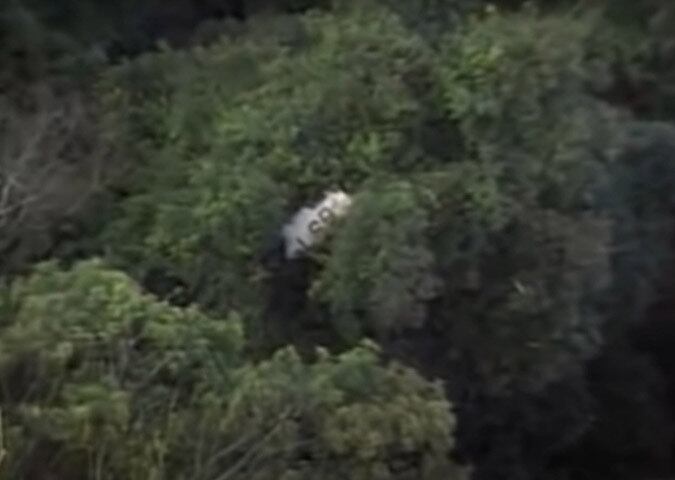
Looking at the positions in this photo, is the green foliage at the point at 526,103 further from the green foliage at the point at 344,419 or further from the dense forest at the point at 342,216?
the green foliage at the point at 344,419

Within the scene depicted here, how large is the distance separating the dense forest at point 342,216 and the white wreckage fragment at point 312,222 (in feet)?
0.16

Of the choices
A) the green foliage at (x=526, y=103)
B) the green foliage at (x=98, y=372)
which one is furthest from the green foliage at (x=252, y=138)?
the green foliage at (x=98, y=372)

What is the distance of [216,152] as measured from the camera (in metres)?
11.2

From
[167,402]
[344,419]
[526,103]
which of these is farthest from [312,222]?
[167,402]

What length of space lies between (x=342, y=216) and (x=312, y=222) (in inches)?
6.5

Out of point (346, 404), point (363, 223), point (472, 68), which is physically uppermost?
point (472, 68)

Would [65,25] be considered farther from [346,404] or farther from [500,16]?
[346,404]

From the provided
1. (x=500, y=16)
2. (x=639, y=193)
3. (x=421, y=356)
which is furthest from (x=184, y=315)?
(x=639, y=193)

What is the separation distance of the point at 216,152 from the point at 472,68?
4.39ft

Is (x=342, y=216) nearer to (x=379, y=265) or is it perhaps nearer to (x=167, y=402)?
(x=379, y=265)

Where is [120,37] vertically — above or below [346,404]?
above

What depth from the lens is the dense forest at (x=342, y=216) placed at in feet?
29.9

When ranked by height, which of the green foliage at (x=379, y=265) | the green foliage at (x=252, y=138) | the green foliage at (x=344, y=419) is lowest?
the green foliage at (x=344, y=419)

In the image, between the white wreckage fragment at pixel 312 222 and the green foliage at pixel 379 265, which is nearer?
the green foliage at pixel 379 265
